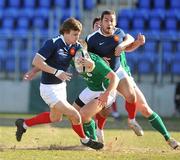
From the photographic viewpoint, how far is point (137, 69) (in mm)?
22656

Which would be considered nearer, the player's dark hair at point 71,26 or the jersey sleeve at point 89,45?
the player's dark hair at point 71,26

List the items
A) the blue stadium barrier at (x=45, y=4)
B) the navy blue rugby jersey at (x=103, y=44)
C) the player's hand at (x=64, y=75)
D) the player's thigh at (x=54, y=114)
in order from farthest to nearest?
the blue stadium barrier at (x=45, y=4)
the navy blue rugby jersey at (x=103, y=44)
the player's thigh at (x=54, y=114)
the player's hand at (x=64, y=75)

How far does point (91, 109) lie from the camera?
10.8 metres

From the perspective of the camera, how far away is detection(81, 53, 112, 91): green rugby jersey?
10391 millimetres

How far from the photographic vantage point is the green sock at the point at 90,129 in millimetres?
11266

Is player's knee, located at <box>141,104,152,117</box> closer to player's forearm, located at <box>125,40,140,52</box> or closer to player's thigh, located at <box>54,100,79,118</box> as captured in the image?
player's forearm, located at <box>125,40,140,52</box>

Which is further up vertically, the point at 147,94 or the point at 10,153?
the point at 10,153

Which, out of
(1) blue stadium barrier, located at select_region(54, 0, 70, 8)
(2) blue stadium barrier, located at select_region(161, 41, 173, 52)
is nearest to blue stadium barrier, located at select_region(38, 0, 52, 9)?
(1) blue stadium barrier, located at select_region(54, 0, 70, 8)

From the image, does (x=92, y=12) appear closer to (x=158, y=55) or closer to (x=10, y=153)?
(x=158, y=55)

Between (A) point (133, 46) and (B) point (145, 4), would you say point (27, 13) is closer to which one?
(B) point (145, 4)

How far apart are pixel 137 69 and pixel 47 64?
486 inches

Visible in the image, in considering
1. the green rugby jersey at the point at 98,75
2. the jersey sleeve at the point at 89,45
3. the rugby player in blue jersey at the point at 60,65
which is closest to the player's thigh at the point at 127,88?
the green rugby jersey at the point at 98,75

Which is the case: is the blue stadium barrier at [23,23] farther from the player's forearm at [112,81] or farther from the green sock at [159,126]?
the player's forearm at [112,81]

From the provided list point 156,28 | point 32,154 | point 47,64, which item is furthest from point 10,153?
point 156,28
